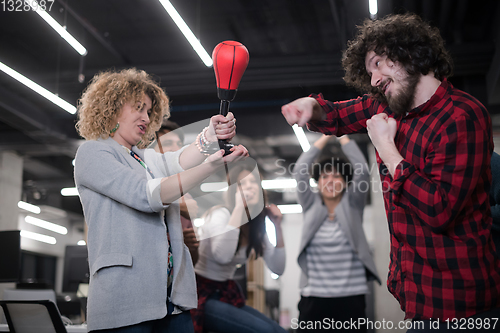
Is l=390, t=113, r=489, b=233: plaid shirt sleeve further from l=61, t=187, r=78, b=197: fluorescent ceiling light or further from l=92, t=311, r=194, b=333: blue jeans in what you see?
l=61, t=187, r=78, b=197: fluorescent ceiling light

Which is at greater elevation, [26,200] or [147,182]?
[26,200]

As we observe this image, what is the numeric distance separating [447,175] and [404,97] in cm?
29

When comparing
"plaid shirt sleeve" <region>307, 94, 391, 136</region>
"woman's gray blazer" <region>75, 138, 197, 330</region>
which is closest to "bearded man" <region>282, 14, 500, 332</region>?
"plaid shirt sleeve" <region>307, 94, 391, 136</region>

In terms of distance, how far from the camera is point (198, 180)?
1246 millimetres

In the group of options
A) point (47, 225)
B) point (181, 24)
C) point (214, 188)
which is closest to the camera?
point (214, 188)

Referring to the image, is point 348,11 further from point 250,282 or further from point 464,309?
point 250,282

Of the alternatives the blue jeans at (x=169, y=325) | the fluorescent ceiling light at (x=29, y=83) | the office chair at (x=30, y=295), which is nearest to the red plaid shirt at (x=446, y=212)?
the blue jeans at (x=169, y=325)

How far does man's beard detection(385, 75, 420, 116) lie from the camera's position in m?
1.24

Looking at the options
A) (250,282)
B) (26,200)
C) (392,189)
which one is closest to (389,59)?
(392,189)

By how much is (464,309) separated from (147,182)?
954 mm

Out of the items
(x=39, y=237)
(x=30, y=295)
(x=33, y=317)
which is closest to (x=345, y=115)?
(x=33, y=317)

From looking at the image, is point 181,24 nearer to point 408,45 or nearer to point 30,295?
point 30,295

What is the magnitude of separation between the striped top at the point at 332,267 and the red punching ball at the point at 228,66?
1.57m

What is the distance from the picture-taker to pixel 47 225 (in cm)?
1141
